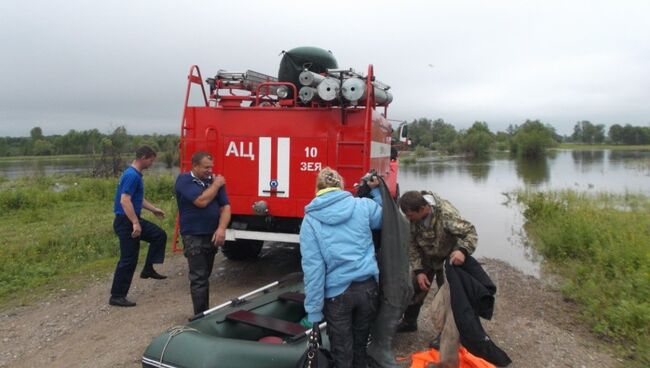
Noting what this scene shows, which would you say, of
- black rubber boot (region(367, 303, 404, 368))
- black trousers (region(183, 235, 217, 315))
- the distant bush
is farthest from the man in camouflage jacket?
the distant bush

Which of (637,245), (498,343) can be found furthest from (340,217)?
(637,245)

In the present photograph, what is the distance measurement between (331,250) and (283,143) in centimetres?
301

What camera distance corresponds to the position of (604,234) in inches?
337

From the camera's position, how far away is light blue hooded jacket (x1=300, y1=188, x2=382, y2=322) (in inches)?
120

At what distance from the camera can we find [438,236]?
13.4 ft

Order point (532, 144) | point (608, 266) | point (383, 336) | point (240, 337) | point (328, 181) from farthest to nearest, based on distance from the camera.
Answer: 1. point (532, 144)
2. point (608, 266)
3. point (240, 337)
4. point (383, 336)
5. point (328, 181)

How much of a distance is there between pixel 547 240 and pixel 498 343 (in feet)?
19.2

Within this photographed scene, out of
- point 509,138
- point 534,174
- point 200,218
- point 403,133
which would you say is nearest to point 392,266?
point 200,218

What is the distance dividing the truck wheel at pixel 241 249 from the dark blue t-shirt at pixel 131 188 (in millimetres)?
2224

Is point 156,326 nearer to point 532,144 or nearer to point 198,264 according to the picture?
point 198,264

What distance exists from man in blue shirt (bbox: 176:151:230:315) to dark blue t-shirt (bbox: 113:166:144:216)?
2.86 feet

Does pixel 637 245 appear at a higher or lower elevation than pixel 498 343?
higher

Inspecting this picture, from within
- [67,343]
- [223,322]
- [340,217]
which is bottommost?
[67,343]

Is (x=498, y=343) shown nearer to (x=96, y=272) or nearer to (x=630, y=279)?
(x=630, y=279)
